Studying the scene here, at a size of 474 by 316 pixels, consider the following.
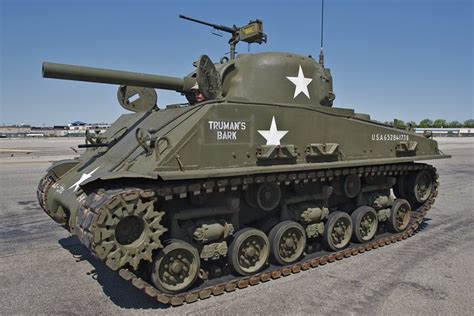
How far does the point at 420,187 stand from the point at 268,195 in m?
5.08

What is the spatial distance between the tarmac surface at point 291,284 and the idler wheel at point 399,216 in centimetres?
39

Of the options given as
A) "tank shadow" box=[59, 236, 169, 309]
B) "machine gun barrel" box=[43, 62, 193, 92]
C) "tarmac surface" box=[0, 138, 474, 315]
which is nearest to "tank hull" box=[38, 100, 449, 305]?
"tank shadow" box=[59, 236, 169, 309]

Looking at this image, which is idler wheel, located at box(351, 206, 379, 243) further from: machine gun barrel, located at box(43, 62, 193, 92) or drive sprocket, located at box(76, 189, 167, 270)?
drive sprocket, located at box(76, 189, 167, 270)

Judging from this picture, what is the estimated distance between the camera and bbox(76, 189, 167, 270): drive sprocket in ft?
17.4

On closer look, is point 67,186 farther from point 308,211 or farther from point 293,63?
point 293,63

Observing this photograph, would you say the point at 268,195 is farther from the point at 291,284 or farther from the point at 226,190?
the point at 291,284

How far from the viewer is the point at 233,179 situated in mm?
6426

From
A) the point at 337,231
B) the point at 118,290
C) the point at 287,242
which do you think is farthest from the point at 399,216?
the point at 118,290

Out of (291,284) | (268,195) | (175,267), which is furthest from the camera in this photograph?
(268,195)

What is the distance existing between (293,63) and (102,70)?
3.94 meters

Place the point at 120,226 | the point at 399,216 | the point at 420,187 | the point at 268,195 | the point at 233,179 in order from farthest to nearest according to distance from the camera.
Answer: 1. the point at 420,187
2. the point at 399,216
3. the point at 268,195
4. the point at 233,179
5. the point at 120,226

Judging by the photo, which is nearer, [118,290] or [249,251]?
[118,290]

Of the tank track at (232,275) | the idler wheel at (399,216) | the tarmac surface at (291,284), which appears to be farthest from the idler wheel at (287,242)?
the idler wheel at (399,216)

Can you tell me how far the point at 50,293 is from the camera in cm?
635
